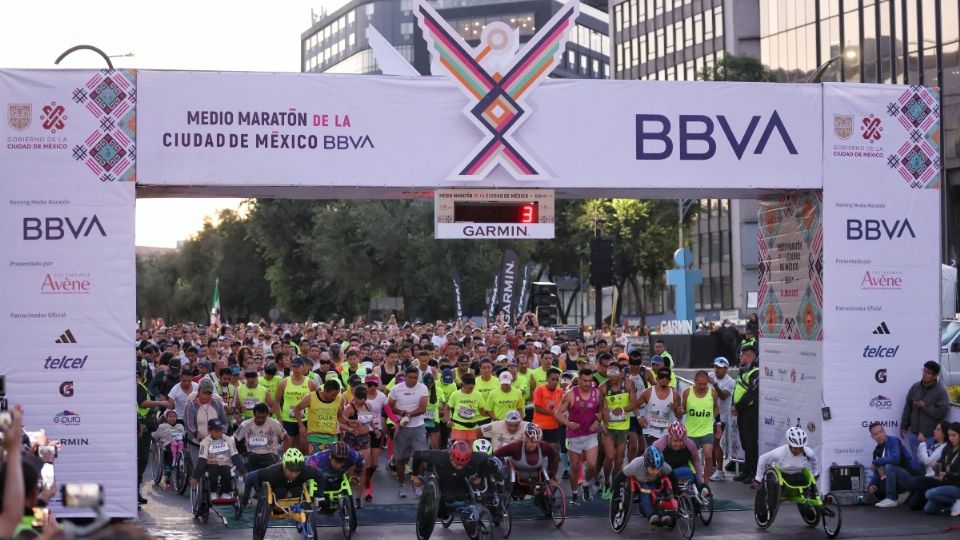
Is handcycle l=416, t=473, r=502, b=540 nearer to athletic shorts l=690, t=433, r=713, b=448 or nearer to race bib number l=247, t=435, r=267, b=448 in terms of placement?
race bib number l=247, t=435, r=267, b=448

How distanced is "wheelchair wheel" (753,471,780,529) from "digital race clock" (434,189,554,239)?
4.01m

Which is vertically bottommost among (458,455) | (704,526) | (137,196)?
(704,526)


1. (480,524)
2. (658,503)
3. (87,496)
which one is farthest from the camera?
(658,503)

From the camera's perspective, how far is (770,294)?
19.0 meters

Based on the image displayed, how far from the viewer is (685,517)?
49.0ft

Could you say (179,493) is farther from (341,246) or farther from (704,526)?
(341,246)

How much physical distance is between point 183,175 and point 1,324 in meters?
2.73

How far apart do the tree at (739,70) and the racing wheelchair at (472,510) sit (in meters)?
51.1

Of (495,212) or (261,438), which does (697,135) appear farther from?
(261,438)

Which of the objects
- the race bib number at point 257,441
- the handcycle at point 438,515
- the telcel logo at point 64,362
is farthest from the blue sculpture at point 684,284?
the telcel logo at point 64,362

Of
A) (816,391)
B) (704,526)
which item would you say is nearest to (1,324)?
(704,526)

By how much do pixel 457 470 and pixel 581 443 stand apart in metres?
3.69

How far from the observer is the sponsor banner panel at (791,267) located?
57.4 ft

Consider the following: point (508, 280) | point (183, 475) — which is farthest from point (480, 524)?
point (508, 280)
